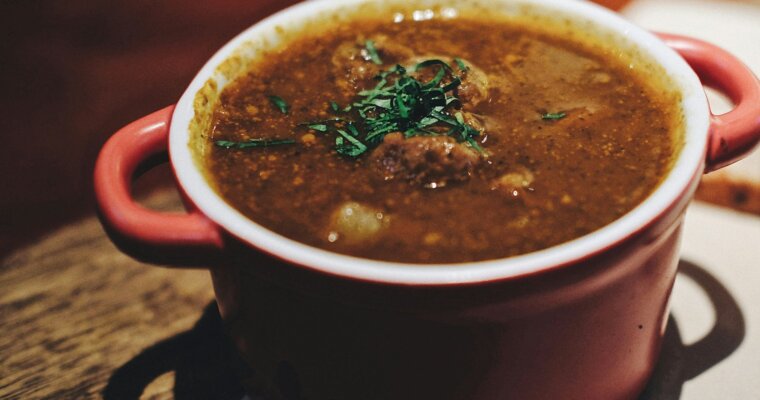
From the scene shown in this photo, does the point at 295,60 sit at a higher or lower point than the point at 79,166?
higher

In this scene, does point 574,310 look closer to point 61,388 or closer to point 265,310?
point 265,310

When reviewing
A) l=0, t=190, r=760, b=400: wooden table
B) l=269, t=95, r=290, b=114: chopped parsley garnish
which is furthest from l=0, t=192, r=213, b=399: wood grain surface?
l=269, t=95, r=290, b=114: chopped parsley garnish

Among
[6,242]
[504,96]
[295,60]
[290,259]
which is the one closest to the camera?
[290,259]

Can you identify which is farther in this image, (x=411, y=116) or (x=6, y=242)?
(x=6, y=242)

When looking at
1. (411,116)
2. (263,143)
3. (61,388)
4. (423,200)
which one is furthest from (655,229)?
(61,388)

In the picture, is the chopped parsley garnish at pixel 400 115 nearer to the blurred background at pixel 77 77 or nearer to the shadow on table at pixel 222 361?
the shadow on table at pixel 222 361

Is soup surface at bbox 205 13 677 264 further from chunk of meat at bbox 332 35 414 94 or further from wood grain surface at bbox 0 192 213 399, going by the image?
wood grain surface at bbox 0 192 213 399

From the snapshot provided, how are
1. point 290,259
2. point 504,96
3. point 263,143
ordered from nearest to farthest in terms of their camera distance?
point 290,259 → point 263,143 → point 504,96
